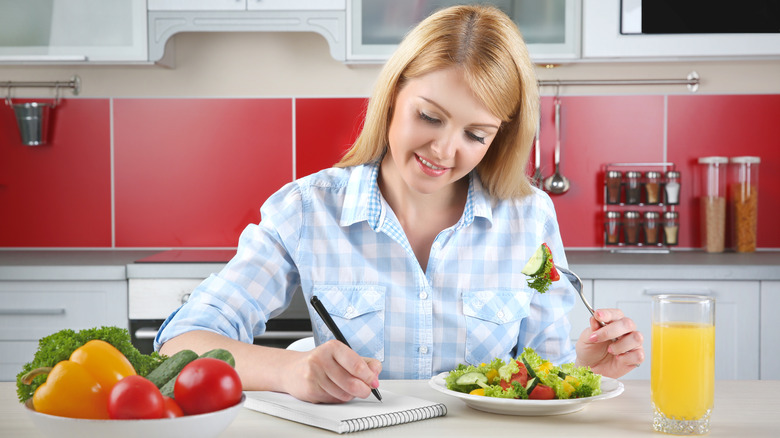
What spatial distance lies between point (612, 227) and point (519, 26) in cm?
79

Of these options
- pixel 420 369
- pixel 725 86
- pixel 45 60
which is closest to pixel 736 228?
pixel 725 86

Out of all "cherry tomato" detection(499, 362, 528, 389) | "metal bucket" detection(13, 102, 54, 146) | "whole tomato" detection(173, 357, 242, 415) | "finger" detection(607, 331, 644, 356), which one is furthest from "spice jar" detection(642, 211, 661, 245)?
"whole tomato" detection(173, 357, 242, 415)

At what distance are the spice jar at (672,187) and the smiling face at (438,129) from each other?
160cm

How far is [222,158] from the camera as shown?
298cm

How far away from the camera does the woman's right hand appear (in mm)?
1020

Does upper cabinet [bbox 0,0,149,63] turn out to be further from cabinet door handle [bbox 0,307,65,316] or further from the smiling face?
the smiling face

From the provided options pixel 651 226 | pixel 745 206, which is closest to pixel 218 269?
pixel 651 226

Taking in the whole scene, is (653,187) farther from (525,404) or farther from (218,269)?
(525,404)

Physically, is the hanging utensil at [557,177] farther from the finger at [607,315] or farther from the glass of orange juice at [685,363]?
the glass of orange juice at [685,363]

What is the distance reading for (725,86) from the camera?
9.57 feet

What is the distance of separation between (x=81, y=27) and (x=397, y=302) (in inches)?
68.4

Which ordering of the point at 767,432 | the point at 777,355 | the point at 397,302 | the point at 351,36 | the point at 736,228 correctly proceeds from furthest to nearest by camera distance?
the point at 736,228
the point at 351,36
the point at 777,355
the point at 397,302
the point at 767,432

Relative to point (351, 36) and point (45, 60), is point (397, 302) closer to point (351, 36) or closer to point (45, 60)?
point (351, 36)

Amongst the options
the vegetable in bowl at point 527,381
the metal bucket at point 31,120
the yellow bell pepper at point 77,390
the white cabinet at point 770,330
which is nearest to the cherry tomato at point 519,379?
the vegetable in bowl at point 527,381
